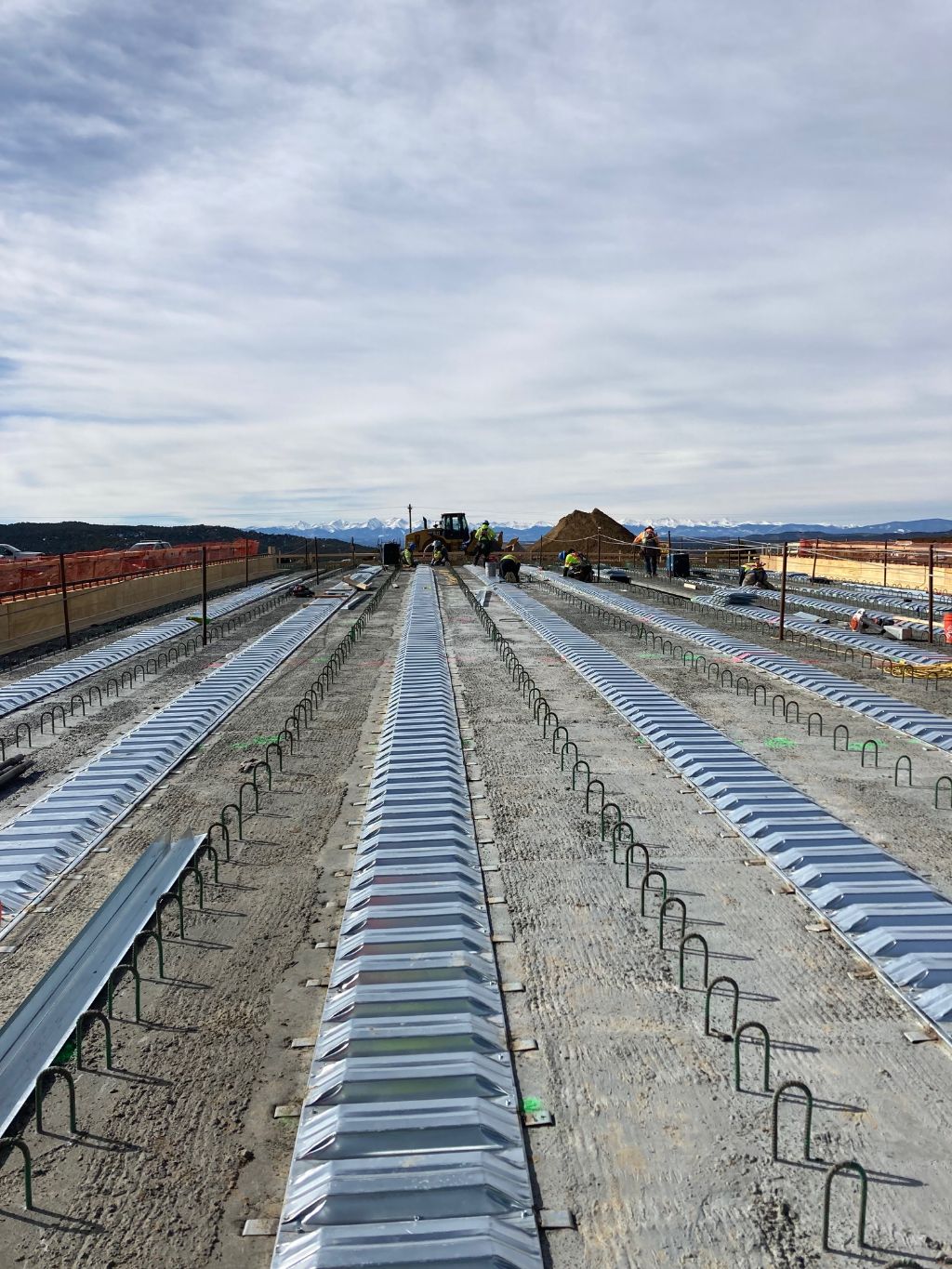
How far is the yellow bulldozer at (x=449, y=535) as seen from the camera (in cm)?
6744

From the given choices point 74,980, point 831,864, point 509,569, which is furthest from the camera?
point 509,569

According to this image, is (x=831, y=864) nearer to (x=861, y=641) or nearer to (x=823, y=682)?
(x=823, y=682)

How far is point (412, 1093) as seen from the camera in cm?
650

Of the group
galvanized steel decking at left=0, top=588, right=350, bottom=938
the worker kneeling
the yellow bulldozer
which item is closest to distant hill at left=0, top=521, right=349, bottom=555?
the yellow bulldozer

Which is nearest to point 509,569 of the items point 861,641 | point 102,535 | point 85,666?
point 861,641

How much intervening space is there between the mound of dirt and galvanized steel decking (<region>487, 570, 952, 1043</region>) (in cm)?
6555

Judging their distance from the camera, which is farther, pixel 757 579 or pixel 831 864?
pixel 757 579

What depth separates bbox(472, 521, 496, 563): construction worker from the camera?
58.5 meters

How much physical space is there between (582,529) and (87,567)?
5615cm

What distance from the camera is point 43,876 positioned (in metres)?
10.4

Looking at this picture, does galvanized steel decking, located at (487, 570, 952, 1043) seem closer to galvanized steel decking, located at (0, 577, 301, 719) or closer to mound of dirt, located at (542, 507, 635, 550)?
galvanized steel decking, located at (0, 577, 301, 719)

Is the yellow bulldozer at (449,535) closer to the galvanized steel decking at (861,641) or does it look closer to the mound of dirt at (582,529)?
the mound of dirt at (582,529)

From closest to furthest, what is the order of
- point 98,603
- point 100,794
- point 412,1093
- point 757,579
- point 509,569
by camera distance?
1. point 412,1093
2. point 100,794
3. point 98,603
4. point 757,579
5. point 509,569

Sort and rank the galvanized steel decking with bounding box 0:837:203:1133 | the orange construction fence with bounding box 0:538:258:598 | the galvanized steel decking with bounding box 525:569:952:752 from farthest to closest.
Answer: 1. the orange construction fence with bounding box 0:538:258:598
2. the galvanized steel decking with bounding box 525:569:952:752
3. the galvanized steel decking with bounding box 0:837:203:1133
